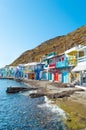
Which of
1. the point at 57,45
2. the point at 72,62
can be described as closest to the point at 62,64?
the point at 72,62

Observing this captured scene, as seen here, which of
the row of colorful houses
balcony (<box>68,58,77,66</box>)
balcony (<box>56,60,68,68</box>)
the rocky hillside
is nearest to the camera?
the row of colorful houses

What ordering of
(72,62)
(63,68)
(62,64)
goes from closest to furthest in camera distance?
(72,62) < (62,64) < (63,68)

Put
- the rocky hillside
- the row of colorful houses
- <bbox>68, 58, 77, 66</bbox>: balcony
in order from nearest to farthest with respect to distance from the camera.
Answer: the row of colorful houses
<bbox>68, 58, 77, 66</bbox>: balcony
the rocky hillside

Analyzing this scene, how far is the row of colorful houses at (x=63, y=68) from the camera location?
125ft

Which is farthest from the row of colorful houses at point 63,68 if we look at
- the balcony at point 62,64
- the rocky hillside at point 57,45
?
the rocky hillside at point 57,45

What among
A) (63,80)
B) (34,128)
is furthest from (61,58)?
(34,128)

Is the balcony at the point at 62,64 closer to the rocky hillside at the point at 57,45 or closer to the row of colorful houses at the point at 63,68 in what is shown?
the row of colorful houses at the point at 63,68

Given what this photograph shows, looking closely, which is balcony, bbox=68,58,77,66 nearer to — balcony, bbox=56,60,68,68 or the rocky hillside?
balcony, bbox=56,60,68,68

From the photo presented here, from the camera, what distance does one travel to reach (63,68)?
59.8m

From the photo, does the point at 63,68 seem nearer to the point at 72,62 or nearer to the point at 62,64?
the point at 62,64

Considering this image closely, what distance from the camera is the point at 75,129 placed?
1627 cm

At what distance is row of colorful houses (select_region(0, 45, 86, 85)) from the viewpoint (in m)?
38.2

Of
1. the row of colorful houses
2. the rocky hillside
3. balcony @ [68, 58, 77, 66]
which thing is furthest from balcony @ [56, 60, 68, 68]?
the rocky hillside

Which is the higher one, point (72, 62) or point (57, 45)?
point (57, 45)
